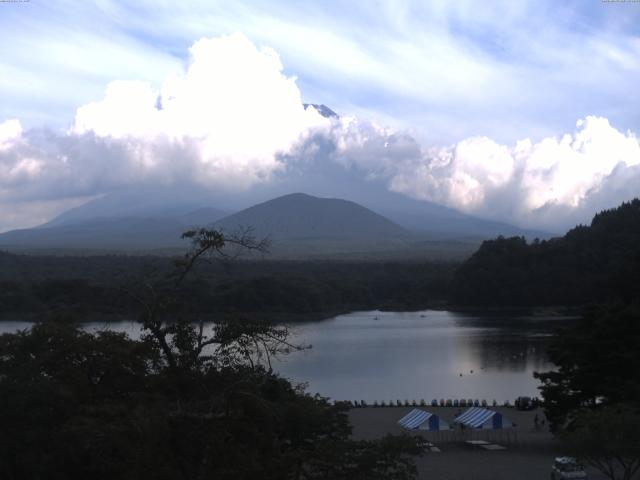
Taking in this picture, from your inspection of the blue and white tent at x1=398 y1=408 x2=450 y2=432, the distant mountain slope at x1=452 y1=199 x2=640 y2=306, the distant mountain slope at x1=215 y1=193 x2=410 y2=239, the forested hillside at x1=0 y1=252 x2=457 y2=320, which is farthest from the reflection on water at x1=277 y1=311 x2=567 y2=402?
the distant mountain slope at x1=215 y1=193 x2=410 y2=239

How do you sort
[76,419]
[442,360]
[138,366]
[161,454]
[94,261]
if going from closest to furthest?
[161,454] → [76,419] → [138,366] → [442,360] → [94,261]

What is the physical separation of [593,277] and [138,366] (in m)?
34.5

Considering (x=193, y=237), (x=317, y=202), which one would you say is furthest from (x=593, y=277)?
(x=317, y=202)

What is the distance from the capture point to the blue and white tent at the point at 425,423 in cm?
1238

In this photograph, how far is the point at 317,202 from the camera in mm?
126312

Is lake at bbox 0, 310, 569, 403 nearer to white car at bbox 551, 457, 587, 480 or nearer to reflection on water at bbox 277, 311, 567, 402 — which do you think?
reflection on water at bbox 277, 311, 567, 402

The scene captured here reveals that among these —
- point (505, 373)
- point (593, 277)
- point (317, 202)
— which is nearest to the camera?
point (505, 373)

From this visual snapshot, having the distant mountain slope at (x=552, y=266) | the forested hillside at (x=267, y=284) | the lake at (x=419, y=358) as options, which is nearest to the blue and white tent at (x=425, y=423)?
the lake at (x=419, y=358)

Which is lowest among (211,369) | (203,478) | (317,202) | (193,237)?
(203,478)

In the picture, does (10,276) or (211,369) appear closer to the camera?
(211,369)

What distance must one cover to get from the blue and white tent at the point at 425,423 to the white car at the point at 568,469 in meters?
3.00

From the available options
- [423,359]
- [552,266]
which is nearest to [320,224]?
[552,266]

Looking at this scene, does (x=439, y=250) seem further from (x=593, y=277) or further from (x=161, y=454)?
(x=161, y=454)

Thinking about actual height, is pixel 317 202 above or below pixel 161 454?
above
